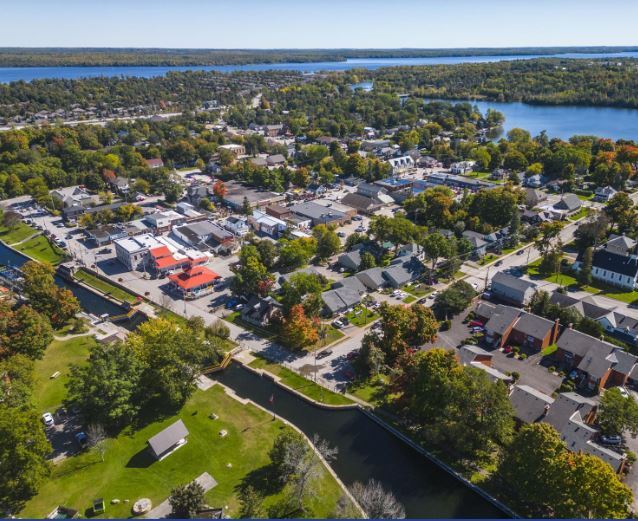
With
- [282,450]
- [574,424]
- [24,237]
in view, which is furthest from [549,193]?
[24,237]

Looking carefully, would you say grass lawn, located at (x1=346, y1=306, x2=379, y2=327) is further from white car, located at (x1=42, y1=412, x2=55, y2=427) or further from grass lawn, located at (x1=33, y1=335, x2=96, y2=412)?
white car, located at (x1=42, y1=412, x2=55, y2=427)

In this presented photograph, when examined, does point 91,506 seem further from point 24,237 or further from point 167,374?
point 24,237

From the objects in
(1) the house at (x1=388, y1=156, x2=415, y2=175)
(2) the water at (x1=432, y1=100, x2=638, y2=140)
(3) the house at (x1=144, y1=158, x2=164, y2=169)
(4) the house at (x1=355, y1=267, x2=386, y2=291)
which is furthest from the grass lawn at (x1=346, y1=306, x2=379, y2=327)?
(2) the water at (x1=432, y1=100, x2=638, y2=140)

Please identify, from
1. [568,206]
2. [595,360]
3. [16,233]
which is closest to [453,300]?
[595,360]

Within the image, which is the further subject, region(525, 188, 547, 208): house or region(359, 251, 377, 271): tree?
region(525, 188, 547, 208): house

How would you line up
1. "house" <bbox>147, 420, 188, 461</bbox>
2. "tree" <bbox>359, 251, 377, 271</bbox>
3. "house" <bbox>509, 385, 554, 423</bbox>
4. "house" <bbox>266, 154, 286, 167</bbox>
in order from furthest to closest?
"house" <bbox>266, 154, 286, 167</bbox> < "tree" <bbox>359, 251, 377, 271</bbox> < "house" <bbox>509, 385, 554, 423</bbox> < "house" <bbox>147, 420, 188, 461</bbox>

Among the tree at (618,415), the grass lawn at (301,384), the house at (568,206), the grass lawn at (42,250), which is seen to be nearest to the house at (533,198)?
the house at (568,206)
